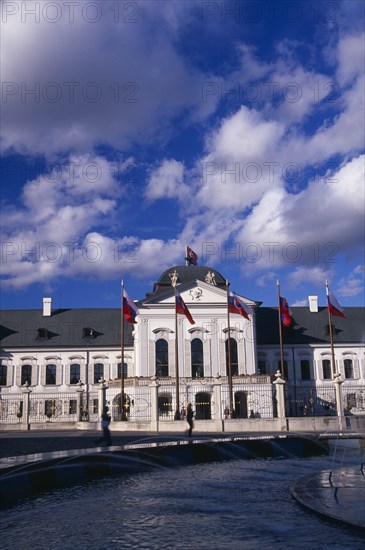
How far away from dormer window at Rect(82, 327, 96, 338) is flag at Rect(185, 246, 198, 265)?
1171 cm

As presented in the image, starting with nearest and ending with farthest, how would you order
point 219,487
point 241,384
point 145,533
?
point 145,533
point 219,487
point 241,384

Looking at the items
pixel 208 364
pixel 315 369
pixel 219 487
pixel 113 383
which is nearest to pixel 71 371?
pixel 113 383

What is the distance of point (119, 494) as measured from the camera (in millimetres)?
10961

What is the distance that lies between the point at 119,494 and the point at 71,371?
4271 centimetres

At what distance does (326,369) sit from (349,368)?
7.63ft

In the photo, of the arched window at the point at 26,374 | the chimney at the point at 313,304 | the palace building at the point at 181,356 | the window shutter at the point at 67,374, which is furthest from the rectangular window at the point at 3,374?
the chimney at the point at 313,304

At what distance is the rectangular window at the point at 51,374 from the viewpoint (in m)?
52.0

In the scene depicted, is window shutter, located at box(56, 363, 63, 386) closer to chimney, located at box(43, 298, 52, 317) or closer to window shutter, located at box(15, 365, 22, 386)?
window shutter, located at box(15, 365, 22, 386)

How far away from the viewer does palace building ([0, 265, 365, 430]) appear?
44500 mm

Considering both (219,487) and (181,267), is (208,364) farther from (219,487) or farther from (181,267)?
(219,487)

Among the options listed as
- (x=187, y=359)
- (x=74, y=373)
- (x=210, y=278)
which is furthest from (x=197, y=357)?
(x=74, y=373)

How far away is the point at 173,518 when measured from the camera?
28.0 ft

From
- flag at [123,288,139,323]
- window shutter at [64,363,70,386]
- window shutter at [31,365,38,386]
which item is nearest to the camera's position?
flag at [123,288,139,323]

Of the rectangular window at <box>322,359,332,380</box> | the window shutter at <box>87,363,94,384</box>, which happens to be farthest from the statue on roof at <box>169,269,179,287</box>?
the rectangular window at <box>322,359,332,380</box>
